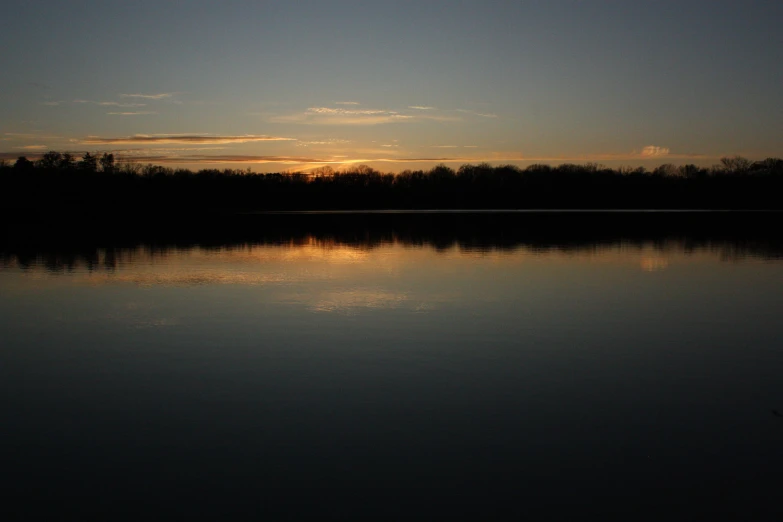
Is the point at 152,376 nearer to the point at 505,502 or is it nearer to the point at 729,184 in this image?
the point at 505,502

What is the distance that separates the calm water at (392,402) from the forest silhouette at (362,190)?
7610cm

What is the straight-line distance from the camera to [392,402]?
8133mm

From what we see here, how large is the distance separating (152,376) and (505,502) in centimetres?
566

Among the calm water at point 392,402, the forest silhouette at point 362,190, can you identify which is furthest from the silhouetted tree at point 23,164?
the calm water at point 392,402

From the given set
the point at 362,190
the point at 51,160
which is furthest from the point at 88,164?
the point at 362,190

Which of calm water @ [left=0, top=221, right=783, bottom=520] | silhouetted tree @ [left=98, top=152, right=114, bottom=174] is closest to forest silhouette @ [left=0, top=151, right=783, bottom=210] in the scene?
silhouetted tree @ [left=98, top=152, right=114, bottom=174]

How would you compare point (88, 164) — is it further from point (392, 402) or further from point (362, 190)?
point (392, 402)

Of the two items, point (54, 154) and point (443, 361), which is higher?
point (54, 154)

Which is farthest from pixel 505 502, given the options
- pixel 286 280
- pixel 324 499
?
pixel 286 280

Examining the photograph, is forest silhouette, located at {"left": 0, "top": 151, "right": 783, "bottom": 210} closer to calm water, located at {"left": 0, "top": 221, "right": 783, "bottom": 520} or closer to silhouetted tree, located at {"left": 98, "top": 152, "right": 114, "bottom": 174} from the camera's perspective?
silhouetted tree, located at {"left": 98, "top": 152, "right": 114, "bottom": 174}

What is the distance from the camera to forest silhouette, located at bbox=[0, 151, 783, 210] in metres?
87.2

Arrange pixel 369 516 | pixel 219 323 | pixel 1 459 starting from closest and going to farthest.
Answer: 1. pixel 369 516
2. pixel 1 459
3. pixel 219 323

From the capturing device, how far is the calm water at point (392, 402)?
19.1ft

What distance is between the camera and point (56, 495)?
5816mm
